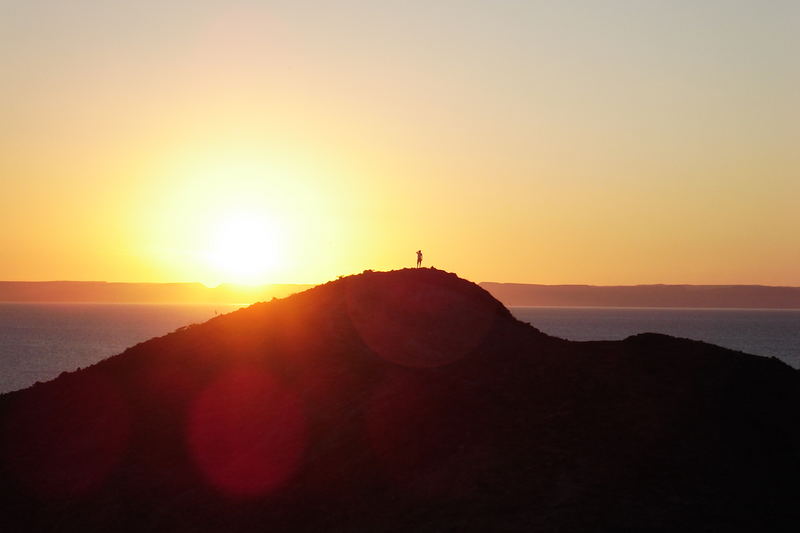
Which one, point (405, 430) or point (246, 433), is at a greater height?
point (405, 430)

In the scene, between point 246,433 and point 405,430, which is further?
point 246,433

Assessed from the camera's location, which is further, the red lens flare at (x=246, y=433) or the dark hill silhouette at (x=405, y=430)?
the red lens flare at (x=246, y=433)

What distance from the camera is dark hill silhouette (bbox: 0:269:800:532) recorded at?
21891mm

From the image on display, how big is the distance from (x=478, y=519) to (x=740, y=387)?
10.2 metres

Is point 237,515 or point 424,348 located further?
point 424,348

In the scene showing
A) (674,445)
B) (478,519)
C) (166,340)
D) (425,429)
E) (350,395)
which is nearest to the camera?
(478,519)

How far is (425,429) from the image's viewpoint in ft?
84.0

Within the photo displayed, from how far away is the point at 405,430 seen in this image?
1013 inches

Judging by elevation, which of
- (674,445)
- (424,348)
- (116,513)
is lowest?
(116,513)

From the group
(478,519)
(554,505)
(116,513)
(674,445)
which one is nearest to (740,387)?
(674,445)

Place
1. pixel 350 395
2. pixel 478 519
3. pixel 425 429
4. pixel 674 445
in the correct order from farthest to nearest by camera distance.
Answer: pixel 350 395, pixel 425 429, pixel 674 445, pixel 478 519

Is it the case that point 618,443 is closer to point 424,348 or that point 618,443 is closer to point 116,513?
point 424,348

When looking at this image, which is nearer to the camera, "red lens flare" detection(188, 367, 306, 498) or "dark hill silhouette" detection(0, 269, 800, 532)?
"dark hill silhouette" detection(0, 269, 800, 532)

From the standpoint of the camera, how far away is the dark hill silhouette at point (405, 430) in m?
21.9
